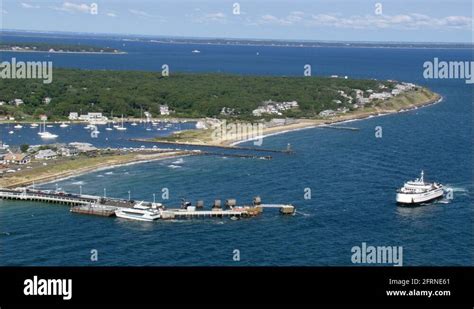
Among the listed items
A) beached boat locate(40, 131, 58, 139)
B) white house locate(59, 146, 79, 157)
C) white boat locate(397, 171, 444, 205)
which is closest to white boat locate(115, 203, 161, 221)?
white boat locate(397, 171, 444, 205)

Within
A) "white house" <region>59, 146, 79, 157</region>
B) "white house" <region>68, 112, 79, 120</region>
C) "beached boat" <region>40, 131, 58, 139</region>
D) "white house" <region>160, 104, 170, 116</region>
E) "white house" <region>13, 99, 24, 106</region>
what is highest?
"white house" <region>13, 99, 24, 106</region>

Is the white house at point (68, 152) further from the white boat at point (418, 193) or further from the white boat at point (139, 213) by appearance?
the white boat at point (418, 193)

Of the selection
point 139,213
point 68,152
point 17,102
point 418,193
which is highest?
point 17,102

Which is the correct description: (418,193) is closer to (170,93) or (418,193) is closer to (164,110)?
(164,110)

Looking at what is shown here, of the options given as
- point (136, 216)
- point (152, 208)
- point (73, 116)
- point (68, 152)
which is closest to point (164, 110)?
point (73, 116)

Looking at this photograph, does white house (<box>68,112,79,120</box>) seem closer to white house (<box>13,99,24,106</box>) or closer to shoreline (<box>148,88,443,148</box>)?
white house (<box>13,99,24,106</box>)

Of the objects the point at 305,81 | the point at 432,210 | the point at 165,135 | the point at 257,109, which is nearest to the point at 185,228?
the point at 432,210

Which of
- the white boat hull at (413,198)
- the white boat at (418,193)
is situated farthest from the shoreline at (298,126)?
the white boat hull at (413,198)
